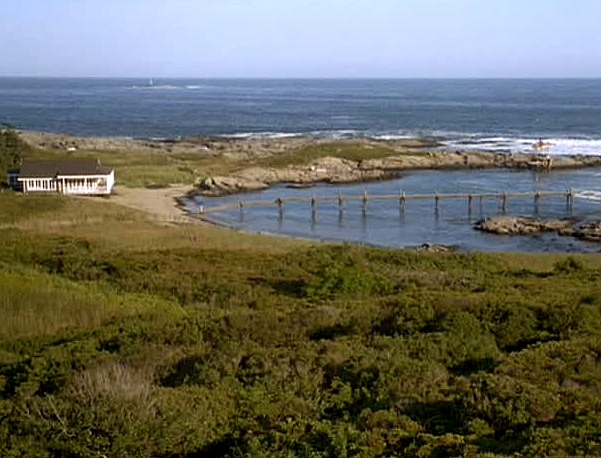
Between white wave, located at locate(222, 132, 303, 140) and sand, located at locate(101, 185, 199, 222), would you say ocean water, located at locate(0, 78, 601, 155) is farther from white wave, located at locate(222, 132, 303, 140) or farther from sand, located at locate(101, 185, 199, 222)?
sand, located at locate(101, 185, 199, 222)

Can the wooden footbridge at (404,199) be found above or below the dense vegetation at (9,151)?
below

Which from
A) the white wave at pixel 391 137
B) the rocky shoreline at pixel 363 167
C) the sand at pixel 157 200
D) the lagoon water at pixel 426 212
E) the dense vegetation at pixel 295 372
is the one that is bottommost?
the lagoon water at pixel 426 212

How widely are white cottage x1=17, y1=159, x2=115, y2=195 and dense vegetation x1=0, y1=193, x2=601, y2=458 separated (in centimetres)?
3087

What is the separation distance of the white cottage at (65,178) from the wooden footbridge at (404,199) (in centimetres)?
628

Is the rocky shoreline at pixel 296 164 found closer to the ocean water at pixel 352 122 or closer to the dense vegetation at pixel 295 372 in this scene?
the ocean water at pixel 352 122

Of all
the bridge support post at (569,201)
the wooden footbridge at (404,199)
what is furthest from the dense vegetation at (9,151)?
the bridge support post at (569,201)

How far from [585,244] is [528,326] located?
28.0m

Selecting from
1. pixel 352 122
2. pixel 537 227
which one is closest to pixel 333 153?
pixel 537 227

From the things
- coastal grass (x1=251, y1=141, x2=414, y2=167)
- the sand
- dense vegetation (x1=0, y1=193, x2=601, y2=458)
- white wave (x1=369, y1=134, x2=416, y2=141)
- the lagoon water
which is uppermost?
dense vegetation (x1=0, y1=193, x2=601, y2=458)

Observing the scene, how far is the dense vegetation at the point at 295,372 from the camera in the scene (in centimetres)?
726

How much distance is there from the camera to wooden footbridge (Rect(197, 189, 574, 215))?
48.5 m

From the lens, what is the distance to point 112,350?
1144cm

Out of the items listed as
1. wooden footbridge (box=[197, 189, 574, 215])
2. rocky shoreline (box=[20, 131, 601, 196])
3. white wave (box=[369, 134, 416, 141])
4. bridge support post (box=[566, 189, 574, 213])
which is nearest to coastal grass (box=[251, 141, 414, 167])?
rocky shoreline (box=[20, 131, 601, 196])

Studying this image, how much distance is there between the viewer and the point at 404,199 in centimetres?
5138
